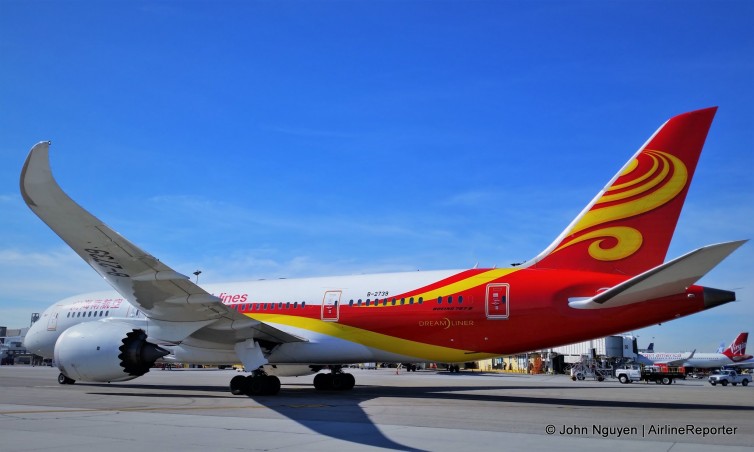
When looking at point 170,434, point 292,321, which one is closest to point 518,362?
point 292,321

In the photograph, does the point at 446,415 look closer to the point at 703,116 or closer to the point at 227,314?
the point at 227,314

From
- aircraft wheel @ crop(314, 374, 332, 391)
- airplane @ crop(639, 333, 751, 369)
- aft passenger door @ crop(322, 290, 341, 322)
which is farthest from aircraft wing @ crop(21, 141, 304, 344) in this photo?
airplane @ crop(639, 333, 751, 369)

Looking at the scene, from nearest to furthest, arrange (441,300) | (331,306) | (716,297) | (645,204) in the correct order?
(716,297) < (645,204) < (441,300) < (331,306)

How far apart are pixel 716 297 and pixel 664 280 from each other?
1619 millimetres

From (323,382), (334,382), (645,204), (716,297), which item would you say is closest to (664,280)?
(716,297)

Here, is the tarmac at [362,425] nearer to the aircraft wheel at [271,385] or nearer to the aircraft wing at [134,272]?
the aircraft wheel at [271,385]

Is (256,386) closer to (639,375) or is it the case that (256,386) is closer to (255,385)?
(255,385)

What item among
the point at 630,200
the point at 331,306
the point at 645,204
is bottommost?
the point at 331,306

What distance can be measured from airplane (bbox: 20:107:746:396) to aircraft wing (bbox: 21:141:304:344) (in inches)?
1.7

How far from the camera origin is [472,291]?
17.0 m

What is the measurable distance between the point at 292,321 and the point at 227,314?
3614 millimetres

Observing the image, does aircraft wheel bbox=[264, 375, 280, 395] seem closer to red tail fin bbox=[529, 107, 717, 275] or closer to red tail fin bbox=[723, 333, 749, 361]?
red tail fin bbox=[529, 107, 717, 275]

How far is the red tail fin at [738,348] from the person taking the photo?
6606 cm

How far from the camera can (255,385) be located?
1733 cm
